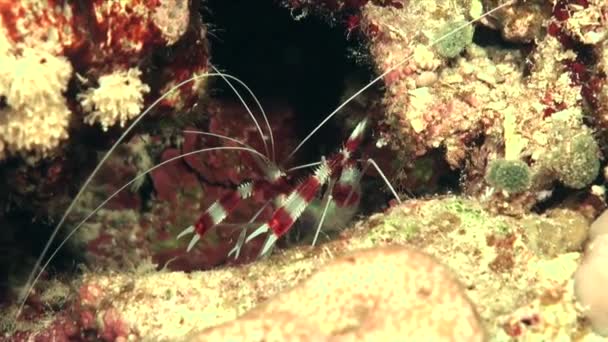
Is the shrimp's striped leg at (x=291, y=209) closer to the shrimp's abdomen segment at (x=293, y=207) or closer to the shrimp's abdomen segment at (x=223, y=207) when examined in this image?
the shrimp's abdomen segment at (x=293, y=207)

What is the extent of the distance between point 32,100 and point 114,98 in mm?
420

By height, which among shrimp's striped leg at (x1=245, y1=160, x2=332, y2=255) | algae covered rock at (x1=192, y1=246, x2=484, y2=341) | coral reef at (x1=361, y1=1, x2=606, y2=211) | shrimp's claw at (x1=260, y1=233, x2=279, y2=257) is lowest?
shrimp's claw at (x1=260, y1=233, x2=279, y2=257)

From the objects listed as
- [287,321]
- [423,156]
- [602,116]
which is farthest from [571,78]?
[287,321]

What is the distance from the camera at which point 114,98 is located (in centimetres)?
300

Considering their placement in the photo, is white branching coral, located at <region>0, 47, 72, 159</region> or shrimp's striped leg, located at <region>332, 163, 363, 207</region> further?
shrimp's striped leg, located at <region>332, 163, 363, 207</region>

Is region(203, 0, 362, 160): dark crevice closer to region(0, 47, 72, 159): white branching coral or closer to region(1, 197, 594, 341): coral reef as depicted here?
region(1, 197, 594, 341): coral reef

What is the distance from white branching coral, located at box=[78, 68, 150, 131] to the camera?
2.98 metres

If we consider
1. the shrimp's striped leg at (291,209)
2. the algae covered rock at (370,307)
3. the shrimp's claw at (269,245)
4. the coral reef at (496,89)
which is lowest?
the shrimp's claw at (269,245)

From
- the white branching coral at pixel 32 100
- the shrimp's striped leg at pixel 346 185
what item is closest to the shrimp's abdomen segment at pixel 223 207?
the shrimp's striped leg at pixel 346 185

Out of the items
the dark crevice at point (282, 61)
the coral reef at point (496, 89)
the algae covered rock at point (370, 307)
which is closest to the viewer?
the algae covered rock at point (370, 307)

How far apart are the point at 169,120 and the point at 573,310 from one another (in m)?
2.60

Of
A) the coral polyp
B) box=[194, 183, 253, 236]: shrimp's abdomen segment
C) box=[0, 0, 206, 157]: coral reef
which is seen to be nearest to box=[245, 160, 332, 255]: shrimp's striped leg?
box=[194, 183, 253, 236]: shrimp's abdomen segment

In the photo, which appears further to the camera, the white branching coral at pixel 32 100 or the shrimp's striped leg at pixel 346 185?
the shrimp's striped leg at pixel 346 185

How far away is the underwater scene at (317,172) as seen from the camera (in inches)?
103
